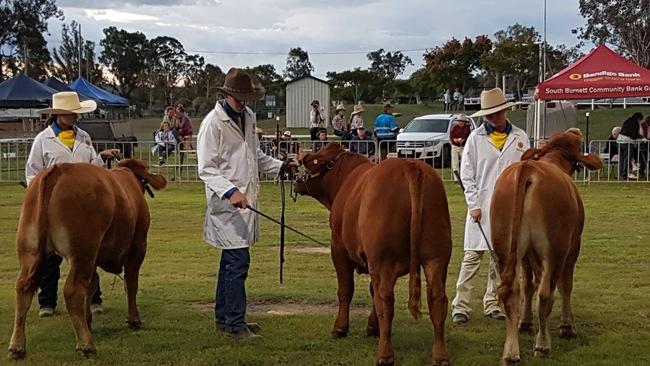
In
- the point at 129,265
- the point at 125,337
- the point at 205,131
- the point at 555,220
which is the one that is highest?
the point at 205,131

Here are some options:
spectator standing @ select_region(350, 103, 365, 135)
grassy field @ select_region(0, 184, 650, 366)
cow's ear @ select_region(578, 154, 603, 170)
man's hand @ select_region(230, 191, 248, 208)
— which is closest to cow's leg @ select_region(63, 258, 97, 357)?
grassy field @ select_region(0, 184, 650, 366)

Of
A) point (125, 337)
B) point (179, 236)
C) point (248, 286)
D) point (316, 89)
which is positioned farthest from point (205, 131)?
point (316, 89)

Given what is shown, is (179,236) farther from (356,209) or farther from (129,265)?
(356,209)

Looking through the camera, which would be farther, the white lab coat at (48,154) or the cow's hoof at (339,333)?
the white lab coat at (48,154)

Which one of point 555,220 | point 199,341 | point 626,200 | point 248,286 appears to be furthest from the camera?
point 626,200

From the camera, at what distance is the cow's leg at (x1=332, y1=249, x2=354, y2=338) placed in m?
Answer: 7.32

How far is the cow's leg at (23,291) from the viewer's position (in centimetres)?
656

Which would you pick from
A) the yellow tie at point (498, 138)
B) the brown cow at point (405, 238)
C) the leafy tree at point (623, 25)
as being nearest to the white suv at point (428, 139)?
the yellow tie at point (498, 138)

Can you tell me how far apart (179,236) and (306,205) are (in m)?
4.63

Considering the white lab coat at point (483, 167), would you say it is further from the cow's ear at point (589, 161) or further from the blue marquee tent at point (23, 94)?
the blue marquee tent at point (23, 94)

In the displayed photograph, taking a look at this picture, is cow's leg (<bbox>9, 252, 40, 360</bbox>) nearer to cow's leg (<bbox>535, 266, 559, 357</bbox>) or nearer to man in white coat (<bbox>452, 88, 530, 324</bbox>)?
man in white coat (<bbox>452, 88, 530, 324</bbox>)

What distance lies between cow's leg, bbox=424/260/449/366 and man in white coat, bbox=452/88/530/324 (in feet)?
4.37

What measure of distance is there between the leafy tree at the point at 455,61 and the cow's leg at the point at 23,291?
48.6 metres

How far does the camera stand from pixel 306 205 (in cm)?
1759
